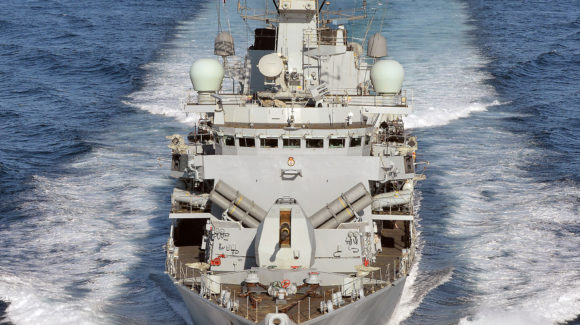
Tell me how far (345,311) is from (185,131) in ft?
84.9

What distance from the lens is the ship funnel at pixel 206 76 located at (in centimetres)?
3047

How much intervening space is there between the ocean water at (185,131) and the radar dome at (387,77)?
6.60 m

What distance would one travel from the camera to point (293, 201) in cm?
2430

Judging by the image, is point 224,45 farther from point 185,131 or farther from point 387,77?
point 185,131

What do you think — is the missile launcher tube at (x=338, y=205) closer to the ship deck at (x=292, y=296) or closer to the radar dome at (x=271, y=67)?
the ship deck at (x=292, y=296)

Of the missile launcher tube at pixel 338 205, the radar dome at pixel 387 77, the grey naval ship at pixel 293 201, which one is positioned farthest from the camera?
the radar dome at pixel 387 77

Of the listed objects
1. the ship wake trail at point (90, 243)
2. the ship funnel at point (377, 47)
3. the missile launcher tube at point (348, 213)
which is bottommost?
the ship wake trail at point (90, 243)

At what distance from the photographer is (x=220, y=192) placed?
81.7 feet

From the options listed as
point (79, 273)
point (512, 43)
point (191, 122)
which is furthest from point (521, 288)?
point (512, 43)

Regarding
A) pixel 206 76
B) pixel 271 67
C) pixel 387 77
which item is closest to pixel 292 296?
pixel 271 67

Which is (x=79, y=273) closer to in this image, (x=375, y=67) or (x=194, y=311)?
(x=194, y=311)

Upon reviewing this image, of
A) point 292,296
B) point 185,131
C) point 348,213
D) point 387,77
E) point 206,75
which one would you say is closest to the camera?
point 292,296

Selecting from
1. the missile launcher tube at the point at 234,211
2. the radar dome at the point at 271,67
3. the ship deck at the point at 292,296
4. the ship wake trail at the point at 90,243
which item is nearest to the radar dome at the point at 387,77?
the radar dome at the point at 271,67

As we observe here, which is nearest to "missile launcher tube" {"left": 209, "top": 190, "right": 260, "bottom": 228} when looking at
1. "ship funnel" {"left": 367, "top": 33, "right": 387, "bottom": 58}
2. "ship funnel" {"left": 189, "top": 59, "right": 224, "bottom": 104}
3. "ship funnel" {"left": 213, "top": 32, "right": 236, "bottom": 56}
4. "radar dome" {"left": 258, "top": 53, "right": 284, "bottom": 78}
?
"radar dome" {"left": 258, "top": 53, "right": 284, "bottom": 78}
